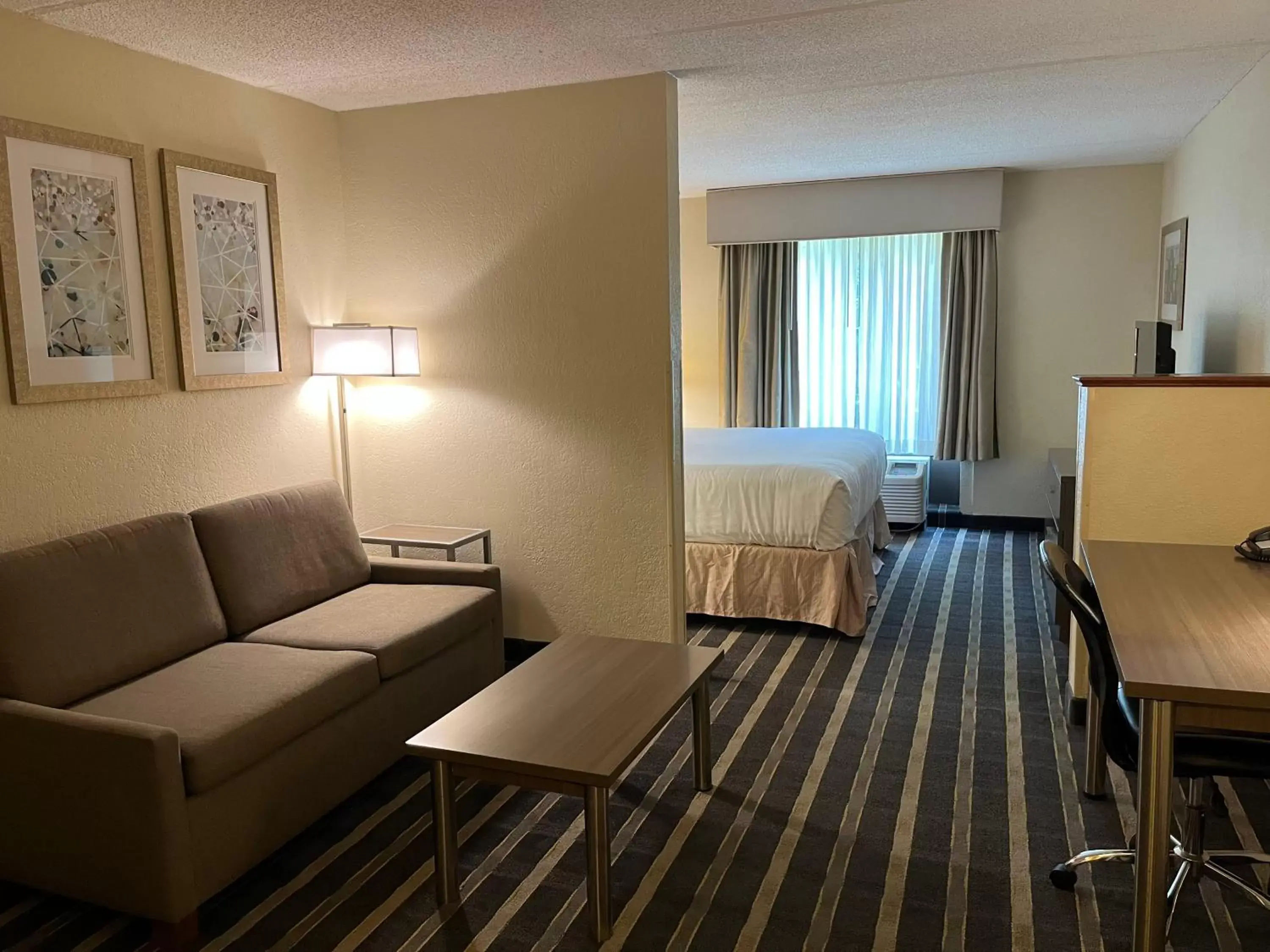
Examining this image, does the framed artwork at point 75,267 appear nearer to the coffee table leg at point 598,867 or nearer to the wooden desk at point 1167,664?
the coffee table leg at point 598,867

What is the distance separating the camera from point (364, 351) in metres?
3.82

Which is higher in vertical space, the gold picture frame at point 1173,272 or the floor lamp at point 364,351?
the gold picture frame at point 1173,272

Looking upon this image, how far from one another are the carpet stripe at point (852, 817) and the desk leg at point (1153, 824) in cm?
67

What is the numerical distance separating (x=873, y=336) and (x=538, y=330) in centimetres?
368

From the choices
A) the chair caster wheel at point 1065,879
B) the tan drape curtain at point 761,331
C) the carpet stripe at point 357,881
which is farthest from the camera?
the tan drape curtain at point 761,331

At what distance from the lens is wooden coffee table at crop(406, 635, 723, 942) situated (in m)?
2.19

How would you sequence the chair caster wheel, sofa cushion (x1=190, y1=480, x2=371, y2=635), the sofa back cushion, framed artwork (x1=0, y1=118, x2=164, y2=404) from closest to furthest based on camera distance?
the chair caster wheel → the sofa back cushion → framed artwork (x1=0, y1=118, x2=164, y2=404) → sofa cushion (x1=190, y1=480, x2=371, y2=635)

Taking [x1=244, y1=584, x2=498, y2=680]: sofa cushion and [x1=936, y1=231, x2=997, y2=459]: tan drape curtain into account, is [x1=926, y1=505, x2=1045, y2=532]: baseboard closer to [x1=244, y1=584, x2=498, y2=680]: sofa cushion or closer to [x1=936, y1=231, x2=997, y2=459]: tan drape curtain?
[x1=936, y1=231, x2=997, y2=459]: tan drape curtain

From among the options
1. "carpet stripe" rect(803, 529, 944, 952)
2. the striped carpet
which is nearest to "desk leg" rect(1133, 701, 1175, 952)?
the striped carpet

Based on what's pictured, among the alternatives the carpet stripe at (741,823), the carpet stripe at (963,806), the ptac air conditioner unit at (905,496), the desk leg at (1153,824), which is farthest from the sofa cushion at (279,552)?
the ptac air conditioner unit at (905,496)

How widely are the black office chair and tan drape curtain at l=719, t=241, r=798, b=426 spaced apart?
458 cm

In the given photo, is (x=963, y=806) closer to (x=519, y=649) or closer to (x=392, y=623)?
(x=392, y=623)

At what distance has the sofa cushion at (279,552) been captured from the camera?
3170mm

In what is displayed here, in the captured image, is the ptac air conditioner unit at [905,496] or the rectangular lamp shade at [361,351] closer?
the rectangular lamp shade at [361,351]
